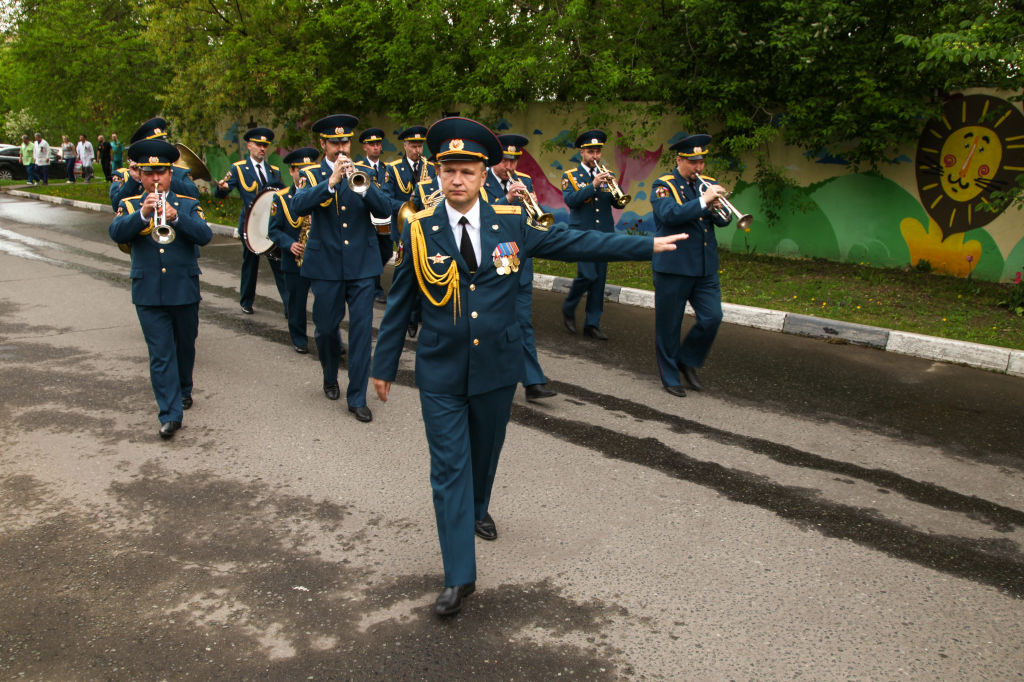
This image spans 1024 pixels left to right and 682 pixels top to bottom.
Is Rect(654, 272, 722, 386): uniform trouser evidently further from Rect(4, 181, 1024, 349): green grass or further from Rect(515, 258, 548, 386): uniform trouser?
Rect(4, 181, 1024, 349): green grass

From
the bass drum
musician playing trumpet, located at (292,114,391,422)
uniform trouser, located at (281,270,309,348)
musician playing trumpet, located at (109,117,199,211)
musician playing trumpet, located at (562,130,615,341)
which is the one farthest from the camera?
the bass drum

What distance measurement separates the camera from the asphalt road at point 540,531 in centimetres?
323

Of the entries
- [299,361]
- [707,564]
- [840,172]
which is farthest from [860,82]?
[707,564]

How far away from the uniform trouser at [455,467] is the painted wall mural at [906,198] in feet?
31.8

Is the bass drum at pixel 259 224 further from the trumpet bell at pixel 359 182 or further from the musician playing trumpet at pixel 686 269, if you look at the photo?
the musician playing trumpet at pixel 686 269

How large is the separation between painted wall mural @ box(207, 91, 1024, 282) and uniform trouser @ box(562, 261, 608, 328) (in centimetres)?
555

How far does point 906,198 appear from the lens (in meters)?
11.6

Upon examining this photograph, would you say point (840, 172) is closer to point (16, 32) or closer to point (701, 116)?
point (701, 116)

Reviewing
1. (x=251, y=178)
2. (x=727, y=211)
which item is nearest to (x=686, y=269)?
(x=727, y=211)

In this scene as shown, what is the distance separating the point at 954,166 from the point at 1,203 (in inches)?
926

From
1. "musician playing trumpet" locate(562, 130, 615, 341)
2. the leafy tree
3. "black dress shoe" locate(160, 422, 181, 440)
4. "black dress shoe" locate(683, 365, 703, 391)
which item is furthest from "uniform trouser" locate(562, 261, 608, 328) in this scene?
the leafy tree

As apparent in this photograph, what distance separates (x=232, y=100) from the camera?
1912 centimetres

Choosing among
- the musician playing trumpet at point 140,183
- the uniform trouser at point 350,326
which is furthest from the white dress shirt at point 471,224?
the musician playing trumpet at point 140,183

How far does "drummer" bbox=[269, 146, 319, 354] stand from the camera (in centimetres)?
714
